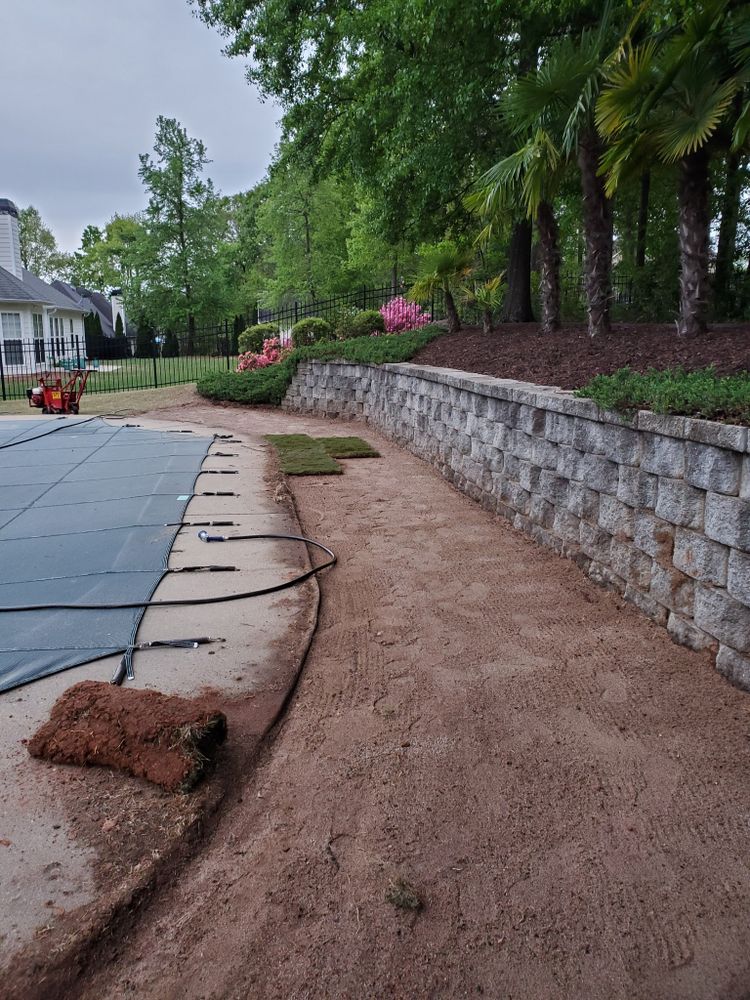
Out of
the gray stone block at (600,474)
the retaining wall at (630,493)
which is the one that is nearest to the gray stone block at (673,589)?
the retaining wall at (630,493)

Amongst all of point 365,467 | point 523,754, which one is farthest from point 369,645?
point 365,467

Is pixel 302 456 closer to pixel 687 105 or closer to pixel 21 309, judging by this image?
pixel 687 105

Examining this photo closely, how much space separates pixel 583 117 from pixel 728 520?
4639 millimetres

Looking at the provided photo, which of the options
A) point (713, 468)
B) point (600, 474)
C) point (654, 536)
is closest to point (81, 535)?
point (600, 474)

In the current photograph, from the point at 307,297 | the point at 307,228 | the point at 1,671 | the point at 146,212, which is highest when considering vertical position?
the point at 146,212

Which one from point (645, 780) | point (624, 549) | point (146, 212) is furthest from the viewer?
point (146, 212)

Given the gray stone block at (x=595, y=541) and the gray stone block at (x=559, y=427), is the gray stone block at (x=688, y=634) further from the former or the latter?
the gray stone block at (x=559, y=427)

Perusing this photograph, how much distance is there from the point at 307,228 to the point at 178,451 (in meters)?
15.0

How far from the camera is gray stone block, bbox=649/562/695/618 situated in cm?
320

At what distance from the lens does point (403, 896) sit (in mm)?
1845

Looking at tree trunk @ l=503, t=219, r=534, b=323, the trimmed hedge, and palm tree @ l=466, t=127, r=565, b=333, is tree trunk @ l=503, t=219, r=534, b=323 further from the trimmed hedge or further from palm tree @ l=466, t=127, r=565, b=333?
palm tree @ l=466, t=127, r=565, b=333

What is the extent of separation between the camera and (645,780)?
2346 mm

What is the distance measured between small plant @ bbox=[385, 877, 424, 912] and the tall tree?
25289 millimetres

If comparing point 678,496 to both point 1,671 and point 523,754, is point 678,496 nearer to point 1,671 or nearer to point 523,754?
point 523,754
